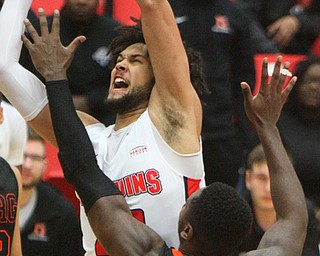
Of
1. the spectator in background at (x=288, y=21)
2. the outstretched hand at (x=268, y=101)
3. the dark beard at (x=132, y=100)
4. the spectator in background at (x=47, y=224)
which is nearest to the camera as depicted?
the outstretched hand at (x=268, y=101)

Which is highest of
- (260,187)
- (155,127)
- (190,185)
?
(155,127)

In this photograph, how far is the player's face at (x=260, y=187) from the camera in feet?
20.7

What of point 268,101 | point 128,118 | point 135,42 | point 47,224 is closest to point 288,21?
point 47,224

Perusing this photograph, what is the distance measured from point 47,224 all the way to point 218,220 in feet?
8.61

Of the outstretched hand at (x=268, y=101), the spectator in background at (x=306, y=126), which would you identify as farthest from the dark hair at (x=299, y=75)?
the outstretched hand at (x=268, y=101)

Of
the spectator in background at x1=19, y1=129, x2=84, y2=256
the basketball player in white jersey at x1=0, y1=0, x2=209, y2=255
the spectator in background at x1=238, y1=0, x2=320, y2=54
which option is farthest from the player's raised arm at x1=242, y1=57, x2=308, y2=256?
the spectator in background at x1=238, y1=0, x2=320, y2=54

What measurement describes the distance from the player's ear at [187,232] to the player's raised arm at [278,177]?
33 centimetres

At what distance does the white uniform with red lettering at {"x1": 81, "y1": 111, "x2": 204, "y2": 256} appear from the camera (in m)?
4.46

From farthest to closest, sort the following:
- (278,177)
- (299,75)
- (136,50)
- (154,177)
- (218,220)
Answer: (299,75)
(136,50)
(154,177)
(278,177)
(218,220)

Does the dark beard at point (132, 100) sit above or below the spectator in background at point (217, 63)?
above

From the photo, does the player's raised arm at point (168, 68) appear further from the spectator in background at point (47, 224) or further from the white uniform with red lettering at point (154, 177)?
the spectator in background at point (47, 224)

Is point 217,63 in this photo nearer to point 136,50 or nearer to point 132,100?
point 136,50

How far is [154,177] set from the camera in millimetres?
4461

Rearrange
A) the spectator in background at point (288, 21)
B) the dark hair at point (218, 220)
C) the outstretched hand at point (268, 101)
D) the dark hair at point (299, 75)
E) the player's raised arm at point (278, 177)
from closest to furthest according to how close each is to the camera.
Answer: the dark hair at point (218, 220), the player's raised arm at point (278, 177), the outstretched hand at point (268, 101), the dark hair at point (299, 75), the spectator in background at point (288, 21)
